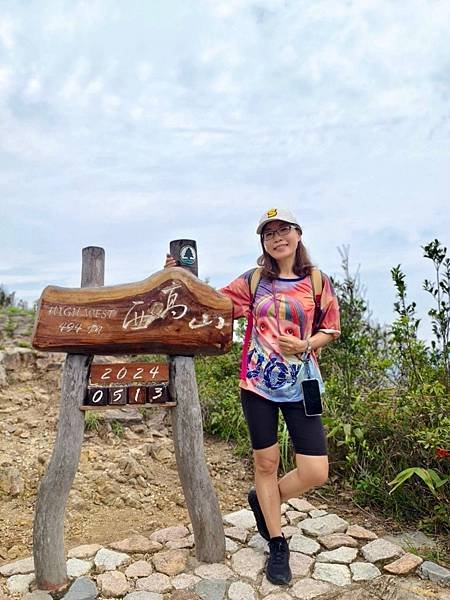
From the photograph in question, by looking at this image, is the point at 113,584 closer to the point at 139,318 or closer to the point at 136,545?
the point at 136,545

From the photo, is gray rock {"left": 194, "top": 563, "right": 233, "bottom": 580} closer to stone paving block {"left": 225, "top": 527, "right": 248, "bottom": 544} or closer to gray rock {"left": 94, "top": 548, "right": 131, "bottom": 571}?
stone paving block {"left": 225, "top": 527, "right": 248, "bottom": 544}

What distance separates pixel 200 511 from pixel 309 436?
2.73 feet

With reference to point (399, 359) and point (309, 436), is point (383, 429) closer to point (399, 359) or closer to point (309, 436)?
point (399, 359)

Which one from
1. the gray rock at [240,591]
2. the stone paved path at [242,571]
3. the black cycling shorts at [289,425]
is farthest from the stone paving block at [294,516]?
Result: the black cycling shorts at [289,425]

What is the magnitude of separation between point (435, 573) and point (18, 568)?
8.02ft

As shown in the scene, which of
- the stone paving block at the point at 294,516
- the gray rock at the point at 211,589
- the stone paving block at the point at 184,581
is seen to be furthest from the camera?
the stone paving block at the point at 294,516

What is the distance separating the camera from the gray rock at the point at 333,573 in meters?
3.34

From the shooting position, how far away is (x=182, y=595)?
10.5ft

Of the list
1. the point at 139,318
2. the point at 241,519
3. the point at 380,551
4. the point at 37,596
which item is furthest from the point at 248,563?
the point at 139,318

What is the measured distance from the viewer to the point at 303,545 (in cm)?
378

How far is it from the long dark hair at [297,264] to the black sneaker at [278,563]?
5.06 feet

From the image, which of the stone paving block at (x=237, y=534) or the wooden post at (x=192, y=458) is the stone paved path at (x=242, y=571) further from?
the wooden post at (x=192, y=458)

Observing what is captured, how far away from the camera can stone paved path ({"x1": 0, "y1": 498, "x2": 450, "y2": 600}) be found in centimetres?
321

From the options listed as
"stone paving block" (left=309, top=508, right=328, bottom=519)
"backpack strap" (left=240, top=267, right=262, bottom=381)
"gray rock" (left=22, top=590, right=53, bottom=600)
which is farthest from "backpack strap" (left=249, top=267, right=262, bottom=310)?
"gray rock" (left=22, top=590, right=53, bottom=600)
